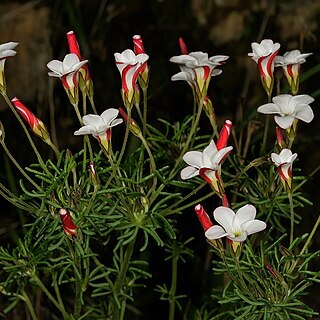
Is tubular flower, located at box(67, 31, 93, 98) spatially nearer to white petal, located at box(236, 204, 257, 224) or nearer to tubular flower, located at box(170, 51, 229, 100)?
tubular flower, located at box(170, 51, 229, 100)

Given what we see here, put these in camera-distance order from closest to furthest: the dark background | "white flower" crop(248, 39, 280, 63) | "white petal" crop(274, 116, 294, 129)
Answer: "white petal" crop(274, 116, 294, 129)
"white flower" crop(248, 39, 280, 63)
the dark background

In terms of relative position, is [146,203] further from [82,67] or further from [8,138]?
[8,138]

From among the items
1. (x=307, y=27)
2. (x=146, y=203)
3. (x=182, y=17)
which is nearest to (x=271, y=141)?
(x=307, y=27)

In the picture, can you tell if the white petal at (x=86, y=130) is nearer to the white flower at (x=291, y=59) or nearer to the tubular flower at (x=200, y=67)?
the tubular flower at (x=200, y=67)

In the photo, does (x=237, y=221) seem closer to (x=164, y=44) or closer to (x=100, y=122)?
(x=100, y=122)

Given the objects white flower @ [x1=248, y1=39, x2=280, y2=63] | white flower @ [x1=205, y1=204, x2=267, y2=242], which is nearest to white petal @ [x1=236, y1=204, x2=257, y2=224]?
white flower @ [x1=205, y1=204, x2=267, y2=242]

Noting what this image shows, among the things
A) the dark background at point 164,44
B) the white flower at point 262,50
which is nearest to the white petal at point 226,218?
the white flower at point 262,50
